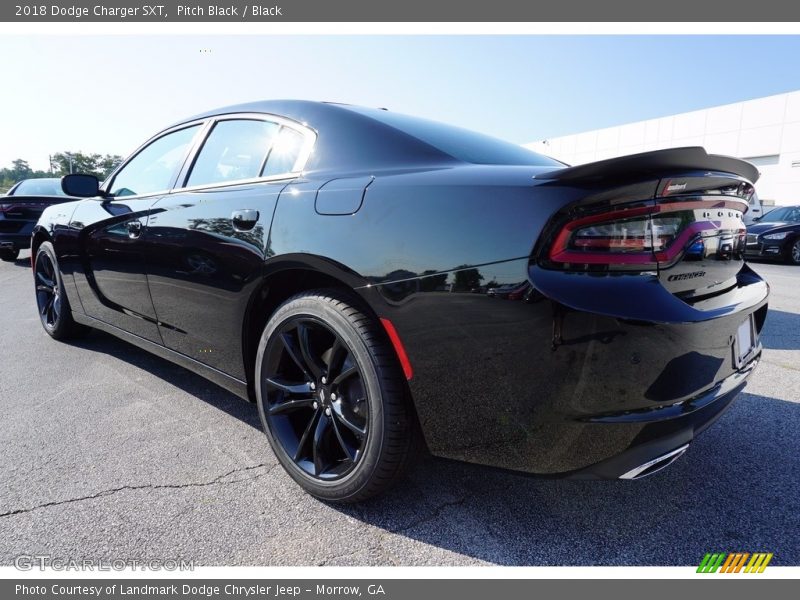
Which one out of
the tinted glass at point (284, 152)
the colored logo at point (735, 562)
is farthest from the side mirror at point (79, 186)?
the colored logo at point (735, 562)

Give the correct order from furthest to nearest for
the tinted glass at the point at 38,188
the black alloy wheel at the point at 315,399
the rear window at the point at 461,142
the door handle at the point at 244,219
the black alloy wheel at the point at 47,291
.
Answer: the tinted glass at the point at 38,188, the black alloy wheel at the point at 47,291, the door handle at the point at 244,219, the rear window at the point at 461,142, the black alloy wheel at the point at 315,399

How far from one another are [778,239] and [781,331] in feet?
27.8

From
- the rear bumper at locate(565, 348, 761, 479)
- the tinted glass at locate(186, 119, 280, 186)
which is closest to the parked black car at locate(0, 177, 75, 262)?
the tinted glass at locate(186, 119, 280, 186)

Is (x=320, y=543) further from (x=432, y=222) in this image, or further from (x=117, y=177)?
(x=117, y=177)

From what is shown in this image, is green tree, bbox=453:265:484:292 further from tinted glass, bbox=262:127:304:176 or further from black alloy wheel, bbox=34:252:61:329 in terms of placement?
black alloy wheel, bbox=34:252:61:329

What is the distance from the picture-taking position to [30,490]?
2.00 meters

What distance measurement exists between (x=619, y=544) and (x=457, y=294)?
101 centimetres

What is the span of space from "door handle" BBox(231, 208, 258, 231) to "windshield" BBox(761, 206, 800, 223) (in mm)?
13393

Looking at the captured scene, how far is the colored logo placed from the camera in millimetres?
1561

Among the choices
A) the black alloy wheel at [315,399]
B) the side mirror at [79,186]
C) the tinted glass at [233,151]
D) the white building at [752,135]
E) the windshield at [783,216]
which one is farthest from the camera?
the white building at [752,135]

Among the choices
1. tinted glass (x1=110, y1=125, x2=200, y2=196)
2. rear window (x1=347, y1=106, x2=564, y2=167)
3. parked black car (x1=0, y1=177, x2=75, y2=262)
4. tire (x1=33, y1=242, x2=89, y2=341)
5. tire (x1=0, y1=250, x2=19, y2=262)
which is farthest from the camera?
tire (x1=0, y1=250, x2=19, y2=262)

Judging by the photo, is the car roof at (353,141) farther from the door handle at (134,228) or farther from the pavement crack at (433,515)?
the pavement crack at (433,515)

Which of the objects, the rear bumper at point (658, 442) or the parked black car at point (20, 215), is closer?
the rear bumper at point (658, 442)

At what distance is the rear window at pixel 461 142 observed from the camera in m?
1.96
